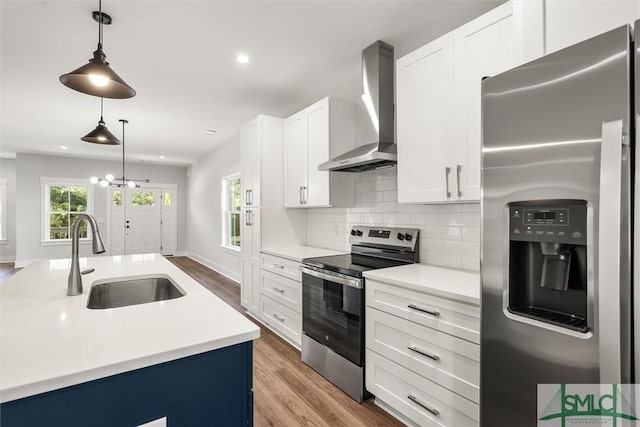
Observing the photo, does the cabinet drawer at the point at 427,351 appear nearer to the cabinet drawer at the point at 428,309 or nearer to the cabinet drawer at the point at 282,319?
the cabinet drawer at the point at 428,309

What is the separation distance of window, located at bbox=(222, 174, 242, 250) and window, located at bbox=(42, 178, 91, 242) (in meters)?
4.22

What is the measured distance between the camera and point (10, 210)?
27.0 ft

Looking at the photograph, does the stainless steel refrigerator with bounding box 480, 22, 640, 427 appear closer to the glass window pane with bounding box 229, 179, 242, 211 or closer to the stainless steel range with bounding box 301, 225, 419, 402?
the stainless steel range with bounding box 301, 225, 419, 402

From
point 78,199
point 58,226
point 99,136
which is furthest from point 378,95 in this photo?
point 58,226

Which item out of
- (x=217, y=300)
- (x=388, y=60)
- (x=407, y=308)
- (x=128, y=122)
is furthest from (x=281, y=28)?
(x=128, y=122)

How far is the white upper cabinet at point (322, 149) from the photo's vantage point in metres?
3.04

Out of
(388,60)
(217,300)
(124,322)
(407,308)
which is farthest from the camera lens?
(388,60)

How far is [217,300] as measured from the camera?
1.40 metres

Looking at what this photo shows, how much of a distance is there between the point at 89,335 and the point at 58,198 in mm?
9114

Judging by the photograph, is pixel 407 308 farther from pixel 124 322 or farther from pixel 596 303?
pixel 124 322

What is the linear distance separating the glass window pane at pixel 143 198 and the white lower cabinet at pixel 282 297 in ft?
22.9

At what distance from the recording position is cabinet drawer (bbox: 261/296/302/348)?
295cm

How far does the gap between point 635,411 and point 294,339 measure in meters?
2.49

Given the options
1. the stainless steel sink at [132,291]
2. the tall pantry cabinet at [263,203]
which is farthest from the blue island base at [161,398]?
the tall pantry cabinet at [263,203]
